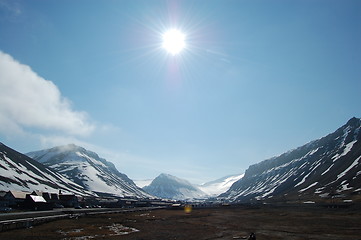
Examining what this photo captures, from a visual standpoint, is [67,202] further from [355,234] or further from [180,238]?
[355,234]

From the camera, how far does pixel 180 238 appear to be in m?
51.2

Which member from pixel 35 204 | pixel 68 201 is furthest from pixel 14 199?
pixel 68 201

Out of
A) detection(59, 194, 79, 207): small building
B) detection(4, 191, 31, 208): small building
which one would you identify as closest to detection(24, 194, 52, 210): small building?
detection(4, 191, 31, 208): small building

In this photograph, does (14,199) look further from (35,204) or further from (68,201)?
(68,201)

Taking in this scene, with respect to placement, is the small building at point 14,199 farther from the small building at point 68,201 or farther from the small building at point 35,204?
the small building at point 68,201

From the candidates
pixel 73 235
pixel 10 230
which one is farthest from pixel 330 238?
pixel 10 230

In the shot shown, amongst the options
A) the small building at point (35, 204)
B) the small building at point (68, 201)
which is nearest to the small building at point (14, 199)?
the small building at point (35, 204)

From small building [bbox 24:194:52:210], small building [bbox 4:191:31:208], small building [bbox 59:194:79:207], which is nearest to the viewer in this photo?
small building [bbox 24:194:52:210]

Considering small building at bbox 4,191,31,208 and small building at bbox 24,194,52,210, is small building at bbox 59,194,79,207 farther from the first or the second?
small building at bbox 24,194,52,210

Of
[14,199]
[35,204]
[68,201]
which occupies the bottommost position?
[35,204]

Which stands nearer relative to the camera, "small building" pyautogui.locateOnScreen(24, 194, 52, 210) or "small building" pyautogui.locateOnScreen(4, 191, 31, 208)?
"small building" pyautogui.locateOnScreen(24, 194, 52, 210)

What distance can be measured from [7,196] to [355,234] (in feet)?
405

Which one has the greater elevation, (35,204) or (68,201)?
(68,201)

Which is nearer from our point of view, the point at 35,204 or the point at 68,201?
the point at 35,204
